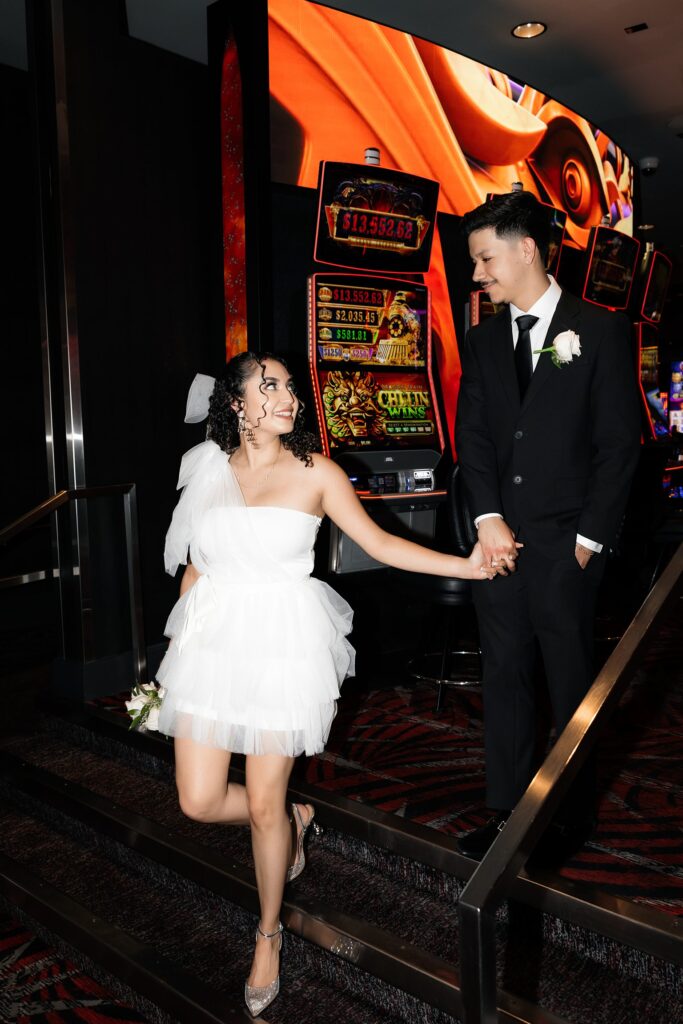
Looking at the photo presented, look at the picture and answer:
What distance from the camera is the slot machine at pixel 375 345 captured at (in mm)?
4008

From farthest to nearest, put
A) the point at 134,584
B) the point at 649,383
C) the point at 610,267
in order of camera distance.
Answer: the point at 649,383, the point at 610,267, the point at 134,584

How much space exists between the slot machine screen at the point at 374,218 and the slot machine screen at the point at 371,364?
10 centimetres

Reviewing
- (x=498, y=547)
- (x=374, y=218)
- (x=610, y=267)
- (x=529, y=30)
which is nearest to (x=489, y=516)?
(x=498, y=547)

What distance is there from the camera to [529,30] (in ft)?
18.2

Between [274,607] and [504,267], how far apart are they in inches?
41.4

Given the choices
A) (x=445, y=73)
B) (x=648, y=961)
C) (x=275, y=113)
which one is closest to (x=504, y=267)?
(x=648, y=961)

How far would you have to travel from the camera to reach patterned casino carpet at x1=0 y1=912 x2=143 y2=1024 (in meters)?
2.26

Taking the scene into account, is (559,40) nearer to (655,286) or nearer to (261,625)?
(655,286)

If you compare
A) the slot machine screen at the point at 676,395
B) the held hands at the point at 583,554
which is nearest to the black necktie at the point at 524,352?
the held hands at the point at 583,554

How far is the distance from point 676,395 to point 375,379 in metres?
7.77

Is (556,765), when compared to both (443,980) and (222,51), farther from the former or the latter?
(222,51)

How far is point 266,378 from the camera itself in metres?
2.22

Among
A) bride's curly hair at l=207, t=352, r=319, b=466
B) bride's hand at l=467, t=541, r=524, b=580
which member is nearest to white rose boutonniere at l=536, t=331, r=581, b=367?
bride's hand at l=467, t=541, r=524, b=580

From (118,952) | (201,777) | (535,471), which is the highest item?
(535,471)
